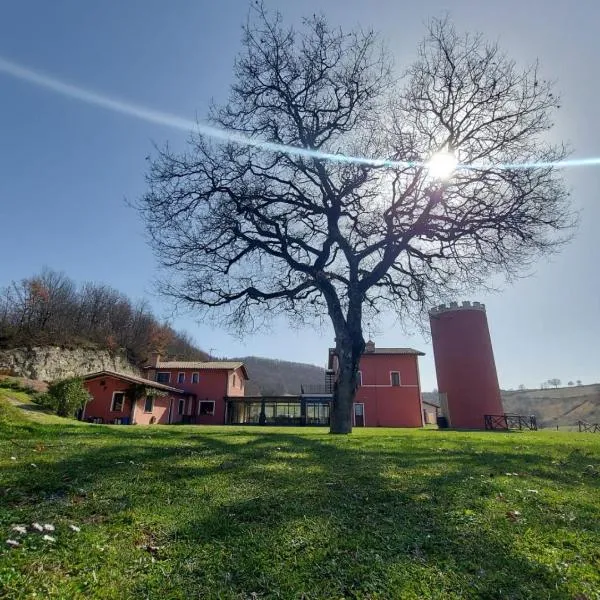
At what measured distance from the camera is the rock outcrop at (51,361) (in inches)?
1321

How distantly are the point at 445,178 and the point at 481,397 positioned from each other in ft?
79.2

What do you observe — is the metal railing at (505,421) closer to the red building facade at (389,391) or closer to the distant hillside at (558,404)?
the red building facade at (389,391)

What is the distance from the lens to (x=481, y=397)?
3250cm

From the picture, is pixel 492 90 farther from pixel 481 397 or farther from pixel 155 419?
pixel 155 419

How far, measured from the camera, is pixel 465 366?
1314 inches

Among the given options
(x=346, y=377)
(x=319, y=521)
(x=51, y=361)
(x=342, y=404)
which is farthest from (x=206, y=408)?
(x=319, y=521)

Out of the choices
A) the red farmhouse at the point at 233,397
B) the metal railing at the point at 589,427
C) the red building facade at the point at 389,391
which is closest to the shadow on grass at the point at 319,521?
the red farmhouse at the point at 233,397

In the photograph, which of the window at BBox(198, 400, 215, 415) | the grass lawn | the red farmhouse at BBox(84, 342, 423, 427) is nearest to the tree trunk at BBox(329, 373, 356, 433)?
the grass lawn

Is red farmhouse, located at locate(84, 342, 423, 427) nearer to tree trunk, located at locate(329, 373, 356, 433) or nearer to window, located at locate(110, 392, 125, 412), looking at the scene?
→ window, located at locate(110, 392, 125, 412)

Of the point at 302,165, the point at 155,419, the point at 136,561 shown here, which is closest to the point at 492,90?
the point at 302,165

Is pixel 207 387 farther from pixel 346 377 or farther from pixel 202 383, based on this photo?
pixel 346 377

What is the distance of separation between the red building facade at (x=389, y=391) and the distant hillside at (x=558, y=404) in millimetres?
32905

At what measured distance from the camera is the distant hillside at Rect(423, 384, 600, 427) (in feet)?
225

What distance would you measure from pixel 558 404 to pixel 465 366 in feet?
187
